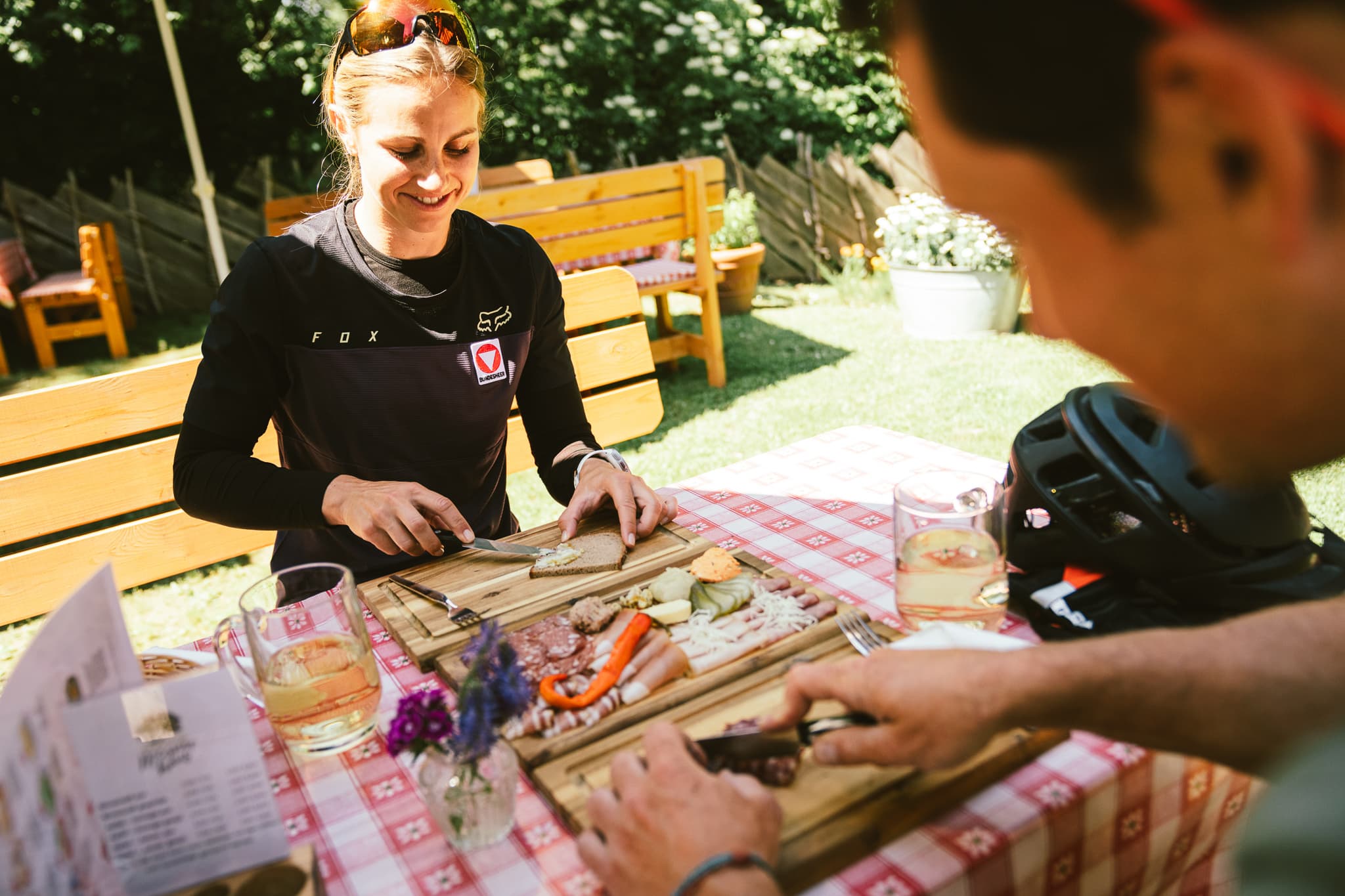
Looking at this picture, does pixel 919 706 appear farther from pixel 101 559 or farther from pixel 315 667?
pixel 101 559

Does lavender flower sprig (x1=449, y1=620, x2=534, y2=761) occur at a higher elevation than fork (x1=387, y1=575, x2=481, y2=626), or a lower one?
higher

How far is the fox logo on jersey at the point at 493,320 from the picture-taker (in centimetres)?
227

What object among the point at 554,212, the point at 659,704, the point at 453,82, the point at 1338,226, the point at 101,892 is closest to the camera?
the point at 1338,226

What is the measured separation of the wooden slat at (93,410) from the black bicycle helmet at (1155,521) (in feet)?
8.04

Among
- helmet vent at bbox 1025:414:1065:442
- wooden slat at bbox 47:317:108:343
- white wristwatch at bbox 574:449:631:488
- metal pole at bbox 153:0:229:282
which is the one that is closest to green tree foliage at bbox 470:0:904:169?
metal pole at bbox 153:0:229:282

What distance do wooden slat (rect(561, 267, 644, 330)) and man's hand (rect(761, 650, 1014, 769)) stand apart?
280cm

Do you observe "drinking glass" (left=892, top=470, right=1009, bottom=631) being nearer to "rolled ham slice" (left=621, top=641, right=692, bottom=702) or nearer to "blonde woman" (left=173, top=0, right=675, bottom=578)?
"rolled ham slice" (left=621, top=641, right=692, bottom=702)

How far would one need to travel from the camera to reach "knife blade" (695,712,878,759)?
108 centimetres

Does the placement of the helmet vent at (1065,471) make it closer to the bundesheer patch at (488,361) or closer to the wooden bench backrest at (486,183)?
the bundesheer patch at (488,361)

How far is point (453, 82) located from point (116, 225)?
365 inches

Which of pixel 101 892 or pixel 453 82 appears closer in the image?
pixel 101 892

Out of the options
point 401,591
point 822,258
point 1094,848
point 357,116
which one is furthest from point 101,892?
point 822,258

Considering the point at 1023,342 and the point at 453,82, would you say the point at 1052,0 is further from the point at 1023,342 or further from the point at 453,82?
the point at 1023,342

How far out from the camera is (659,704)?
120 cm
